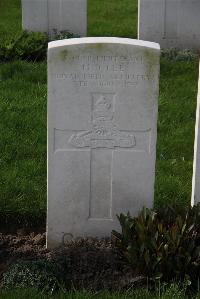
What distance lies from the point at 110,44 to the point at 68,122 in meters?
0.61

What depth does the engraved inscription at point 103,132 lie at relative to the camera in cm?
496

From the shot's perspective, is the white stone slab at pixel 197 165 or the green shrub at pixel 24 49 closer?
the white stone slab at pixel 197 165

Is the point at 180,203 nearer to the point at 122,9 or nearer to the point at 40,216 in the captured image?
the point at 40,216

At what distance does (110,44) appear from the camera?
486 centimetres

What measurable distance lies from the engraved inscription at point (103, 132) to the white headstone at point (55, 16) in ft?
20.7

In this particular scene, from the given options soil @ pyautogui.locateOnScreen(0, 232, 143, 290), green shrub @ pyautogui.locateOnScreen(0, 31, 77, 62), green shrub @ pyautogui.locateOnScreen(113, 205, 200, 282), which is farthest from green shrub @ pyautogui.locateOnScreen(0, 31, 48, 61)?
green shrub @ pyautogui.locateOnScreen(113, 205, 200, 282)

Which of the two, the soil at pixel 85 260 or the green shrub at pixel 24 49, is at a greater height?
the green shrub at pixel 24 49

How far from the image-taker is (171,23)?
11070 mm

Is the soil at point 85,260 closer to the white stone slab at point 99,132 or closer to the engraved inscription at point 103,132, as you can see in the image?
the white stone slab at point 99,132

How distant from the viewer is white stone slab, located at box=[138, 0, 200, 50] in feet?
35.5

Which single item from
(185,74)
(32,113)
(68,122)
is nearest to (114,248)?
(68,122)

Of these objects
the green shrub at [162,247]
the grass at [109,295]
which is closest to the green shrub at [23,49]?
the green shrub at [162,247]

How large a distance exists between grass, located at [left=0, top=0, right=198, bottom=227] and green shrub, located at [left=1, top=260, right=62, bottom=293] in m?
1.06

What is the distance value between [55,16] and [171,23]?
180 centimetres
